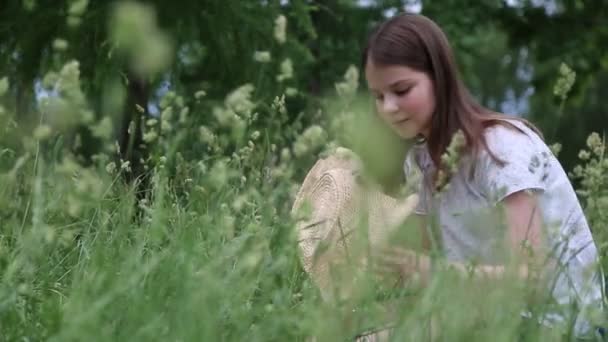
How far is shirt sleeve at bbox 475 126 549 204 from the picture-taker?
2.61 metres

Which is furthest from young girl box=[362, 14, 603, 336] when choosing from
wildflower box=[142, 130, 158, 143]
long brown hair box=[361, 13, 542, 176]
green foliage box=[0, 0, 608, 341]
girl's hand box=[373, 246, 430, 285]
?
wildflower box=[142, 130, 158, 143]

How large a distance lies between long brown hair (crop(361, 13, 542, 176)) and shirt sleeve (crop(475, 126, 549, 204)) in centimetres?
4

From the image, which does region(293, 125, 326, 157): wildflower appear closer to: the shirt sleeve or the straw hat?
the straw hat

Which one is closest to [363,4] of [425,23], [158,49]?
[425,23]

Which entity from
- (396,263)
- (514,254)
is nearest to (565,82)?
(396,263)

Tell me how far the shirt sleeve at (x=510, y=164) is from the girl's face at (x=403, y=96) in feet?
0.61

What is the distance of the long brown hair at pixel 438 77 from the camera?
285 centimetres

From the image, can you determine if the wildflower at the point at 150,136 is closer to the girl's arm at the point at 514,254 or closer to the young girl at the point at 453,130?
the girl's arm at the point at 514,254

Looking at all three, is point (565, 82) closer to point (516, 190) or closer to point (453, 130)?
point (516, 190)

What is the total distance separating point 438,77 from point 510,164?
35 cm

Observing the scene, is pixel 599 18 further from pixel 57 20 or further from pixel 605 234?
pixel 605 234

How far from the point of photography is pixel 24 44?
16.7 ft

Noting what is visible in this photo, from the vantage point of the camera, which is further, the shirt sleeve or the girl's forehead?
the girl's forehead

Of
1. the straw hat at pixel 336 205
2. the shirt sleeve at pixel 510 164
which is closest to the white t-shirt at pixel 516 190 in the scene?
the shirt sleeve at pixel 510 164
